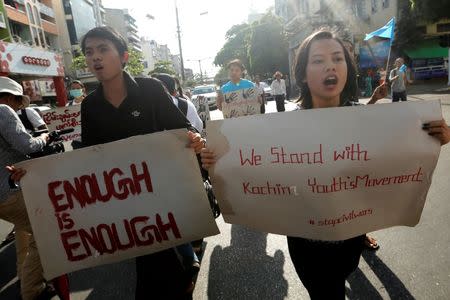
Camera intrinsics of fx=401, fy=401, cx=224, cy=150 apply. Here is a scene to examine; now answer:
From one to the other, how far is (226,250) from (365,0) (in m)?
32.3

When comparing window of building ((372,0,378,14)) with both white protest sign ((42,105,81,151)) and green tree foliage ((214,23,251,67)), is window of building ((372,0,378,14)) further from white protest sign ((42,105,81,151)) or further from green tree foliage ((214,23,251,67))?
green tree foliage ((214,23,251,67))

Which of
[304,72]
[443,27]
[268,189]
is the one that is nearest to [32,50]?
[443,27]

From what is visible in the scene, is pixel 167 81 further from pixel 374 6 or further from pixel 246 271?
pixel 374 6

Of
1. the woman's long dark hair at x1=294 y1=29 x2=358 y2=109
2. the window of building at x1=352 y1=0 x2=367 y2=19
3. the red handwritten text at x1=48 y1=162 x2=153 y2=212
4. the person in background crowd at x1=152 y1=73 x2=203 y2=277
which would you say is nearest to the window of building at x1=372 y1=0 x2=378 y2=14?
the window of building at x1=352 y1=0 x2=367 y2=19

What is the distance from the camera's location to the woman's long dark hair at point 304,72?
220 cm

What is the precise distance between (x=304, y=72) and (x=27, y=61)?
30.7m

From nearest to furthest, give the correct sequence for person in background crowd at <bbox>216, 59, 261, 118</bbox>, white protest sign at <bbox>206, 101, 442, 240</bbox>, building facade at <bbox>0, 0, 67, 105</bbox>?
white protest sign at <bbox>206, 101, 442, 240</bbox>
person in background crowd at <bbox>216, 59, 261, 118</bbox>
building facade at <bbox>0, 0, 67, 105</bbox>

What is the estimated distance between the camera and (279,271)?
11.4ft

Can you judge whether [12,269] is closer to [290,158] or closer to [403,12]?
[290,158]

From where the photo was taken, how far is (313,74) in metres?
2.18

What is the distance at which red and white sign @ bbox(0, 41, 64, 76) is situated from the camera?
2556cm

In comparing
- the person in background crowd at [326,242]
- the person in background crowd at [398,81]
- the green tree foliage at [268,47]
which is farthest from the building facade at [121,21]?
the person in background crowd at [326,242]

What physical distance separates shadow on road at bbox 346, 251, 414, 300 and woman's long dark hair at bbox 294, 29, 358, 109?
150cm

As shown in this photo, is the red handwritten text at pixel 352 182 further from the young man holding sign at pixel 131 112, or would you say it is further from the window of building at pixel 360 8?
the window of building at pixel 360 8
